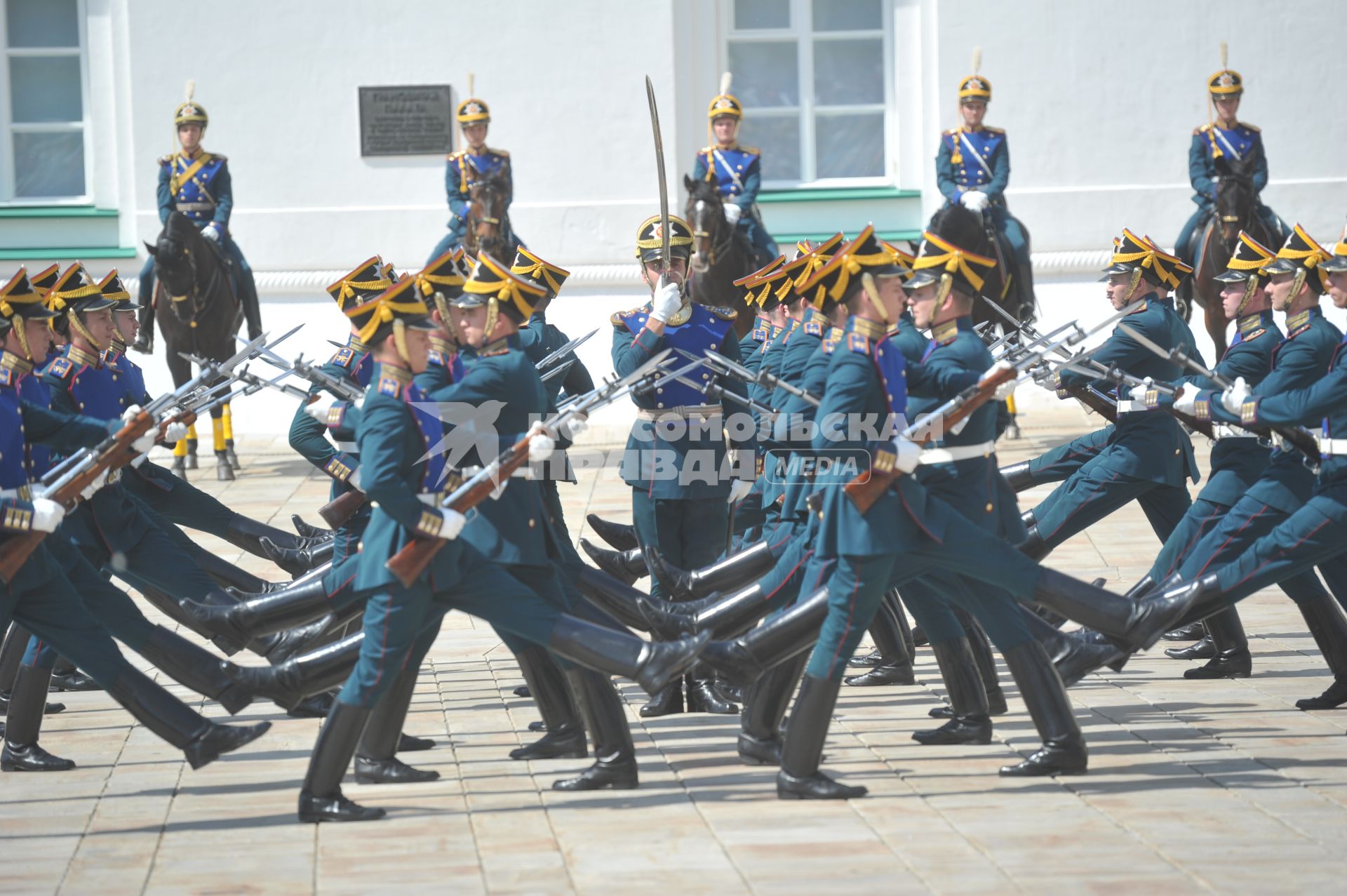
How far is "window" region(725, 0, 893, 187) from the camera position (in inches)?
697

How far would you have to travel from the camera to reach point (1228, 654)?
7.93 meters

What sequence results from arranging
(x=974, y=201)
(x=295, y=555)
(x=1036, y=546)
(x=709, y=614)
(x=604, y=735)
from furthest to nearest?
(x=974, y=201) → (x=295, y=555) → (x=1036, y=546) → (x=709, y=614) → (x=604, y=735)

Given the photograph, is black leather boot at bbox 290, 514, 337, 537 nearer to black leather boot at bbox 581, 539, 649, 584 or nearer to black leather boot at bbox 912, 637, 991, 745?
black leather boot at bbox 581, 539, 649, 584

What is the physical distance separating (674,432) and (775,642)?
5.73 feet


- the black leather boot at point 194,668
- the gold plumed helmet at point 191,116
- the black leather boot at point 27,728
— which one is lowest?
the black leather boot at point 27,728

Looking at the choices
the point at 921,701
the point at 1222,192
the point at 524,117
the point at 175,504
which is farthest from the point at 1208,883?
the point at 524,117

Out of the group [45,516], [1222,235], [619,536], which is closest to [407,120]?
[1222,235]

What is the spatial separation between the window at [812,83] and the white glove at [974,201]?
10.2 feet

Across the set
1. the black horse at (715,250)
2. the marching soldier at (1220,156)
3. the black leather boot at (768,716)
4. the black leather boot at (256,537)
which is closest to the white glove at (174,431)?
the black leather boot at (256,537)

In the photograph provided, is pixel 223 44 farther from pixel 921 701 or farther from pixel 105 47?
pixel 921 701

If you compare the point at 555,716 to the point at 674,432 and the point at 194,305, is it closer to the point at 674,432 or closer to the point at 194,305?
the point at 674,432

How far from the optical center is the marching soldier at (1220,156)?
49.3 feet

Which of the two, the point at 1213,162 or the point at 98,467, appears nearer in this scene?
the point at 98,467

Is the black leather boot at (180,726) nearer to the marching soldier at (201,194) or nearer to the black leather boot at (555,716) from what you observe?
the black leather boot at (555,716)
